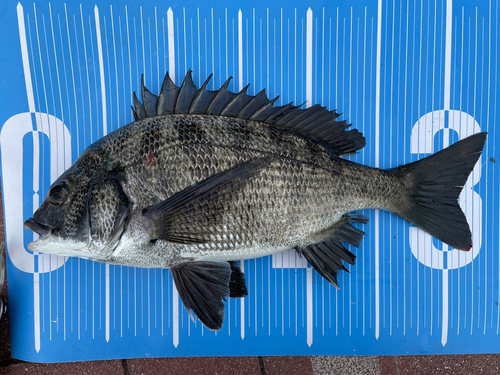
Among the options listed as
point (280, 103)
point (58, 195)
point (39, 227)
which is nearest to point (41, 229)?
point (39, 227)

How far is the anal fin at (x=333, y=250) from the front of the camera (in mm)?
1492

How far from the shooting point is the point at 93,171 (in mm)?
1275

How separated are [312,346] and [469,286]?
967 millimetres

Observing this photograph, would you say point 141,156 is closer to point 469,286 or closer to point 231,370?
point 231,370

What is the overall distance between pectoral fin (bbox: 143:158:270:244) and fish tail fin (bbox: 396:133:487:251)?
2.54 feet

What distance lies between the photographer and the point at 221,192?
1271 mm

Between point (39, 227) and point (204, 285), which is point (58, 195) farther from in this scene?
point (204, 285)

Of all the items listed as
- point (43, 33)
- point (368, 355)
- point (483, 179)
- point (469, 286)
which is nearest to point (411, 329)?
point (368, 355)

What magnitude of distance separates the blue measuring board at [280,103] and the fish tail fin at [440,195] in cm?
19

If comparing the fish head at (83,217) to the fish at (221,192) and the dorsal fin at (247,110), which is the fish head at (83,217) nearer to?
the fish at (221,192)

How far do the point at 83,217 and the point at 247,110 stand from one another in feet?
2.83

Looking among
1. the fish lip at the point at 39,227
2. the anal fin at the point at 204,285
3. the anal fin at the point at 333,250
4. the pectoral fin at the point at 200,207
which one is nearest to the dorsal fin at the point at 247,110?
the pectoral fin at the point at 200,207

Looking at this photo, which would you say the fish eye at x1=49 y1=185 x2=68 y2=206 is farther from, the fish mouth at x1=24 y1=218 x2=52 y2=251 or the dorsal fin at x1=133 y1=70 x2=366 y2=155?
the dorsal fin at x1=133 y1=70 x2=366 y2=155

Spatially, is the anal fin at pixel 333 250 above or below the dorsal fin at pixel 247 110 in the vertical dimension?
below
